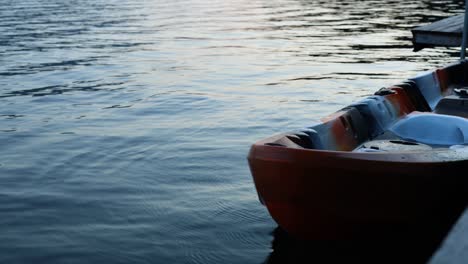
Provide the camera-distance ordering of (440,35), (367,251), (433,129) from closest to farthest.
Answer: (367,251) → (433,129) → (440,35)

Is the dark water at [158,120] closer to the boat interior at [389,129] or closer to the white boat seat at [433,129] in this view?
the boat interior at [389,129]

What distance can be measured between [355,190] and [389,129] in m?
2.56

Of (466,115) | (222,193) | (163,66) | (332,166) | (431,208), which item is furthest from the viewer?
(163,66)

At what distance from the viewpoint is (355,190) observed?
5543 mm

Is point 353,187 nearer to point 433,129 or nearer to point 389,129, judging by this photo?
point 433,129

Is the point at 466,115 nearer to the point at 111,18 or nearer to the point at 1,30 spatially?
the point at 1,30

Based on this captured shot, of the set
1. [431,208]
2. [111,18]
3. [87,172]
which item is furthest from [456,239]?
[111,18]

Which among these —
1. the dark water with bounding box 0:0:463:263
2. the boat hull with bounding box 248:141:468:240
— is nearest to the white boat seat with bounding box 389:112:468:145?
the boat hull with bounding box 248:141:468:240

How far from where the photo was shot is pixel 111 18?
35375 mm

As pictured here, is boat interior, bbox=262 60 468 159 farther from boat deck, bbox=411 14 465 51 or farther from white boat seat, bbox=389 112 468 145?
boat deck, bbox=411 14 465 51

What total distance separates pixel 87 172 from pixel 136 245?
2.71 m

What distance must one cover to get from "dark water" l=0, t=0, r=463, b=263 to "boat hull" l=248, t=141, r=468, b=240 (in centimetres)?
72

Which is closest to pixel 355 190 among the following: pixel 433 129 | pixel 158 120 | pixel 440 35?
pixel 433 129

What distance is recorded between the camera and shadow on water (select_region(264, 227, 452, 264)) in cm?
608
